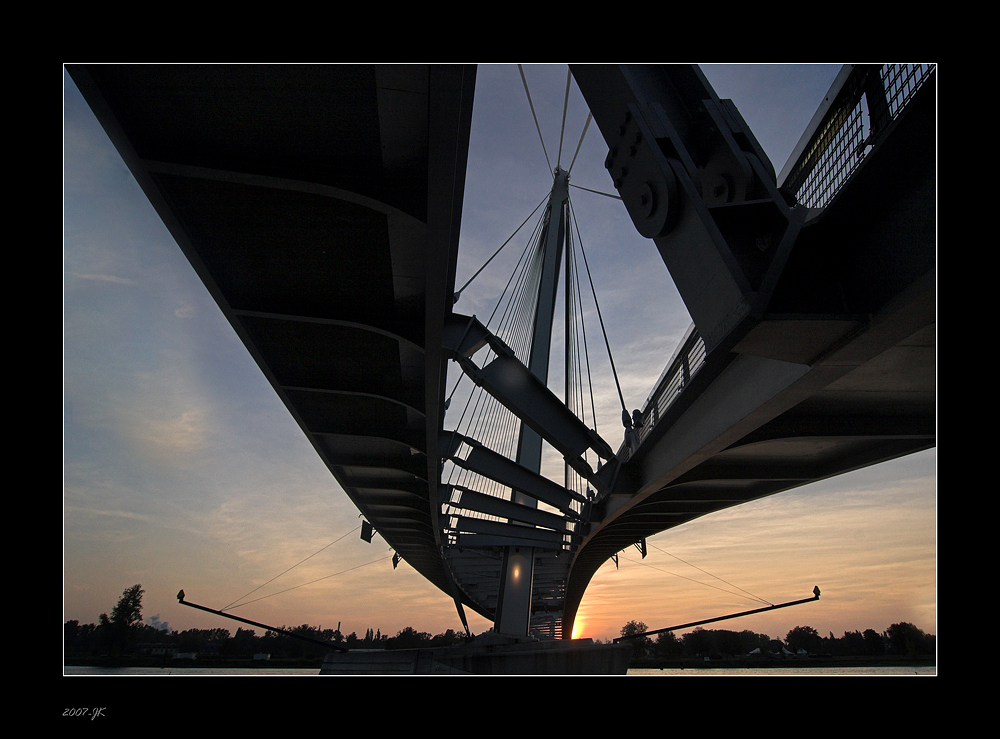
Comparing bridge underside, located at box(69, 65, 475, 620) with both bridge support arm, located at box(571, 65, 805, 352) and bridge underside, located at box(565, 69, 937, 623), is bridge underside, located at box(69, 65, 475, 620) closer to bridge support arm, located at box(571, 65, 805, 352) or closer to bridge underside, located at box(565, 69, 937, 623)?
bridge support arm, located at box(571, 65, 805, 352)

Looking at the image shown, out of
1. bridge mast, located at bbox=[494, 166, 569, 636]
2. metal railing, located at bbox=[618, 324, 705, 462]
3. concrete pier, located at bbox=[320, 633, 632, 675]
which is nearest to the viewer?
metal railing, located at bbox=[618, 324, 705, 462]

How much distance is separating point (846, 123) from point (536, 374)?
17606 millimetres

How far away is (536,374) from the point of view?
892 inches

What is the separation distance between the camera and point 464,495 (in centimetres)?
2006

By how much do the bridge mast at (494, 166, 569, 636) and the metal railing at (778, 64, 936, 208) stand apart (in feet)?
52.3

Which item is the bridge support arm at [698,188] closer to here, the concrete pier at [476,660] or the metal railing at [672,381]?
the metal railing at [672,381]

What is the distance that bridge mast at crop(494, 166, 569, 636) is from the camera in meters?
22.5

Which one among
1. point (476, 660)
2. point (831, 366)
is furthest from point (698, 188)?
point (476, 660)

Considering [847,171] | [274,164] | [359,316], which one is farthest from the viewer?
[359,316]

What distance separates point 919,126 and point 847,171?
3.14 ft

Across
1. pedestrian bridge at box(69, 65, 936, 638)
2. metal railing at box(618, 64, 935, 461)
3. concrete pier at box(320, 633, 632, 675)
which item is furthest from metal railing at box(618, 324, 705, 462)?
concrete pier at box(320, 633, 632, 675)

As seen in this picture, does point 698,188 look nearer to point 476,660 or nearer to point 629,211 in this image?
point 629,211
